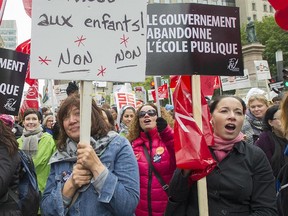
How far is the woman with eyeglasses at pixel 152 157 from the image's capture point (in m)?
3.84

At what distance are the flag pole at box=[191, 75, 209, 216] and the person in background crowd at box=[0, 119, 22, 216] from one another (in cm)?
114

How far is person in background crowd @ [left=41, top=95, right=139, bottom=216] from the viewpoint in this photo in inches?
94.6

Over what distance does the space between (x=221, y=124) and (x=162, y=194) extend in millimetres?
1192

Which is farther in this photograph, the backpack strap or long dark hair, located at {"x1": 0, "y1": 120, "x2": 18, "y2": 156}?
the backpack strap

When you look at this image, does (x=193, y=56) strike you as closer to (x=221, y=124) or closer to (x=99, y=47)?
(x=221, y=124)

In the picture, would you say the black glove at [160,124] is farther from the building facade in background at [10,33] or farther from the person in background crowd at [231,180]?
the building facade in background at [10,33]

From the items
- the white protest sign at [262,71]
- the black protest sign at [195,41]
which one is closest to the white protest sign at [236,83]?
the white protest sign at [262,71]

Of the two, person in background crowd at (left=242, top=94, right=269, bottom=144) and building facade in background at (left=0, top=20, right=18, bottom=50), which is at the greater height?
building facade in background at (left=0, top=20, right=18, bottom=50)

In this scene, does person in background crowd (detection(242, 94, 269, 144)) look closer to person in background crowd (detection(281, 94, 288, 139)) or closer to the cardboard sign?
person in background crowd (detection(281, 94, 288, 139))

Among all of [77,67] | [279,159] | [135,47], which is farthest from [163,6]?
[279,159]

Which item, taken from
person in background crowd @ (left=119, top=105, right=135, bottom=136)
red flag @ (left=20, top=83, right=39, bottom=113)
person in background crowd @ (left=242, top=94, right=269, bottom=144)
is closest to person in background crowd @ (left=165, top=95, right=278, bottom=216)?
person in background crowd @ (left=242, top=94, right=269, bottom=144)

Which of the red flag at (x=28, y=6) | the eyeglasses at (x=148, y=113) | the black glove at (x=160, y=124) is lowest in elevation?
the black glove at (x=160, y=124)

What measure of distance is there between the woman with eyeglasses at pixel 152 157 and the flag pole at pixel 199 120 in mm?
1045

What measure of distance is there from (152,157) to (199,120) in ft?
3.60
